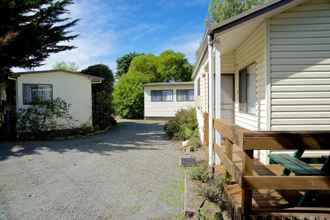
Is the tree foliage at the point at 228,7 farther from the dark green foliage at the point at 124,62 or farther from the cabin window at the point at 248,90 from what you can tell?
the cabin window at the point at 248,90

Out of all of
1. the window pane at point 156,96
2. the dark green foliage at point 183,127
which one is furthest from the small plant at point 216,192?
the window pane at point 156,96

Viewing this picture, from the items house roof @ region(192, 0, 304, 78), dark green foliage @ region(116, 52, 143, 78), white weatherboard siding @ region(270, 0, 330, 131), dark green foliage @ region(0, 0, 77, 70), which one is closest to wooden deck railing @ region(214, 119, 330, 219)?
house roof @ region(192, 0, 304, 78)

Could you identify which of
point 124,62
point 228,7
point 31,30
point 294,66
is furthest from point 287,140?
point 124,62

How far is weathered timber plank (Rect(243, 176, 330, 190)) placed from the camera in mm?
3217

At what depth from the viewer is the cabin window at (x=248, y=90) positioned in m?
7.40

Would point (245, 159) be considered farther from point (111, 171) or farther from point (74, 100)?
point (74, 100)

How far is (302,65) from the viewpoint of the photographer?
5.87m

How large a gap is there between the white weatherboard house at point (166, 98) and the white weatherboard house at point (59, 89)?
7.53 m

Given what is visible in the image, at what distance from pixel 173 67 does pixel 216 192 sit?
31674 millimetres

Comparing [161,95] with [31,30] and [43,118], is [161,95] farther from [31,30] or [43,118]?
[31,30]

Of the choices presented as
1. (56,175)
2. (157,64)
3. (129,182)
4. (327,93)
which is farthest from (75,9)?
(157,64)

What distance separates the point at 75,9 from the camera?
16531 millimetres

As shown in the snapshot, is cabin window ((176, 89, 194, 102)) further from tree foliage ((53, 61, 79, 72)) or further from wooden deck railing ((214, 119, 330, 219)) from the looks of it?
tree foliage ((53, 61, 79, 72))

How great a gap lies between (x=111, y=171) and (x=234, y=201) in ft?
13.0
